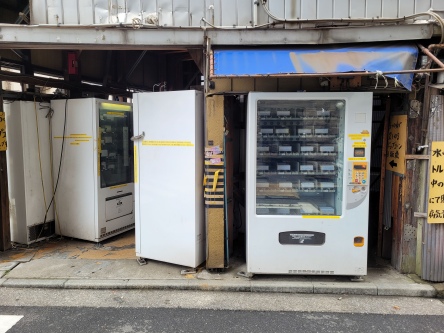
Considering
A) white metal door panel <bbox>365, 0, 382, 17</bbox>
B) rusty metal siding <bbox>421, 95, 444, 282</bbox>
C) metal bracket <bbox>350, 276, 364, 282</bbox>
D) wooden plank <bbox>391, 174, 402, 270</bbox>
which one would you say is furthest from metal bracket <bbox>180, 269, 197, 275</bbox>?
white metal door panel <bbox>365, 0, 382, 17</bbox>

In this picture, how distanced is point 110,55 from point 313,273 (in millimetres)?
5627

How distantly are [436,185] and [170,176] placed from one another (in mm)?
3372

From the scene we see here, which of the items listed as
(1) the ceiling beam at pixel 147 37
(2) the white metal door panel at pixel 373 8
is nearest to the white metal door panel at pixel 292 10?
(1) the ceiling beam at pixel 147 37

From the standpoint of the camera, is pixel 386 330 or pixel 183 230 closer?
pixel 386 330

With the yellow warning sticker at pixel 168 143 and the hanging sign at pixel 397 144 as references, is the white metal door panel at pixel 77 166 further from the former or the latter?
the hanging sign at pixel 397 144

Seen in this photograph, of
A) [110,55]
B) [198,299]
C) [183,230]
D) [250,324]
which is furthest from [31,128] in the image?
[250,324]

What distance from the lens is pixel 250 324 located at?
3.37 meters

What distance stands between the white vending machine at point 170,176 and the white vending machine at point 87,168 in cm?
112

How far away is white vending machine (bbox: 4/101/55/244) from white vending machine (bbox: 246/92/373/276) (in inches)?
144

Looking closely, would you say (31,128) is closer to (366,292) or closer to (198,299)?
(198,299)

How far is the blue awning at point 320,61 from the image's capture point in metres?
3.78

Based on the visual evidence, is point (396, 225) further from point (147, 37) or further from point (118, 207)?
point (118, 207)

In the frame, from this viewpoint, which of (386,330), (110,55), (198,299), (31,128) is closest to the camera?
(386,330)

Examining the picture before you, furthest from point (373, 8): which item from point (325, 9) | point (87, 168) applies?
point (87, 168)
